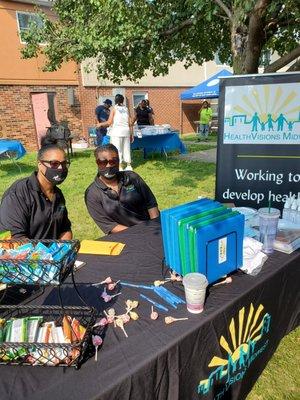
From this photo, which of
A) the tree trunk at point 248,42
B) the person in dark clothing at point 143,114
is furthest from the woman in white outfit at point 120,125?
the tree trunk at point 248,42

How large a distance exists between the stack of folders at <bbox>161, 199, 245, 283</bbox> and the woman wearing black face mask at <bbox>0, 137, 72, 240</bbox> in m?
0.94

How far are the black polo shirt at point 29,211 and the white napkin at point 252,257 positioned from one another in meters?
1.42

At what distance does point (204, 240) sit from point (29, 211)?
1.37m

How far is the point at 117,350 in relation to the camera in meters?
1.19

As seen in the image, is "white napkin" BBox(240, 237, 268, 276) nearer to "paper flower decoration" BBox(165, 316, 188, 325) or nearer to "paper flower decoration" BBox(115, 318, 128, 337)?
"paper flower decoration" BBox(165, 316, 188, 325)

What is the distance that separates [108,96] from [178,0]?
8.51 meters

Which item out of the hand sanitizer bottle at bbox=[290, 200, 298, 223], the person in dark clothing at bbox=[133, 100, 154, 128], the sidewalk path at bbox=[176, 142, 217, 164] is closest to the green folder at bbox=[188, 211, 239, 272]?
the hand sanitizer bottle at bbox=[290, 200, 298, 223]

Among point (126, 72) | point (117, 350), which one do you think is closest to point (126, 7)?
point (126, 72)

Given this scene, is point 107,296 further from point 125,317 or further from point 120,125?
point 120,125

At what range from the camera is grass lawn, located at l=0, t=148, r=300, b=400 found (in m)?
2.06

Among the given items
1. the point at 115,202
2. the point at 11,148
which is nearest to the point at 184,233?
the point at 115,202

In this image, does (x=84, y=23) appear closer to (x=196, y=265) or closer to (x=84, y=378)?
(x=196, y=265)

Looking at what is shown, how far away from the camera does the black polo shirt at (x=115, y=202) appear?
277 centimetres

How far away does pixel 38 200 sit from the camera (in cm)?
229
